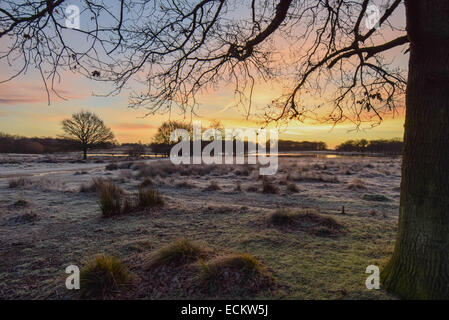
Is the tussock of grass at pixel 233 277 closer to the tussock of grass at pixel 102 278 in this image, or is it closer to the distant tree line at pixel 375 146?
the tussock of grass at pixel 102 278

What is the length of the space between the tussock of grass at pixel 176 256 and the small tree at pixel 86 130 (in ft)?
155

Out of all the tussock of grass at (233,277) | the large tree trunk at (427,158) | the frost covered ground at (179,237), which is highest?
the large tree trunk at (427,158)

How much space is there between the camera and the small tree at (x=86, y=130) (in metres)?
45.1

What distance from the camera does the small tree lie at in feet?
148

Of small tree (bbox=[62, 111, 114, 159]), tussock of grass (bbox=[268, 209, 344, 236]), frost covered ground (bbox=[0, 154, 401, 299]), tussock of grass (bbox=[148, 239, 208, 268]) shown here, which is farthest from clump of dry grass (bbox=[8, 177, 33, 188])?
small tree (bbox=[62, 111, 114, 159])

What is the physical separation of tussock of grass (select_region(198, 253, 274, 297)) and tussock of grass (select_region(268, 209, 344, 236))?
202cm

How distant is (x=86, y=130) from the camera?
46.2 meters

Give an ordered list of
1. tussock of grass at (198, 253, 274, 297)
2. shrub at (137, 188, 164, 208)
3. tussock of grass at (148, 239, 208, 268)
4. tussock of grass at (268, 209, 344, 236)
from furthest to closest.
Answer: shrub at (137, 188, 164, 208), tussock of grass at (268, 209, 344, 236), tussock of grass at (148, 239, 208, 268), tussock of grass at (198, 253, 274, 297)

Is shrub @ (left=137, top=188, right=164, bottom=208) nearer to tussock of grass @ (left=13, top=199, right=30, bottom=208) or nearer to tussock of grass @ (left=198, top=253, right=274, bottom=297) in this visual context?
tussock of grass @ (left=13, top=199, right=30, bottom=208)

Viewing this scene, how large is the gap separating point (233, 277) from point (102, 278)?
1421 millimetres

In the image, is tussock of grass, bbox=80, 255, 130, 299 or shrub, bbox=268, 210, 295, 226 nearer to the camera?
tussock of grass, bbox=80, 255, 130, 299

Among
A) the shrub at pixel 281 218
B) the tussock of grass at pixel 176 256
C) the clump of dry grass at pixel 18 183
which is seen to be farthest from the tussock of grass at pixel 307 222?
the clump of dry grass at pixel 18 183

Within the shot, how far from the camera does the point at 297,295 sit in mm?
2572

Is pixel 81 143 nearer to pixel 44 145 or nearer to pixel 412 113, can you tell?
pixel 44 145
